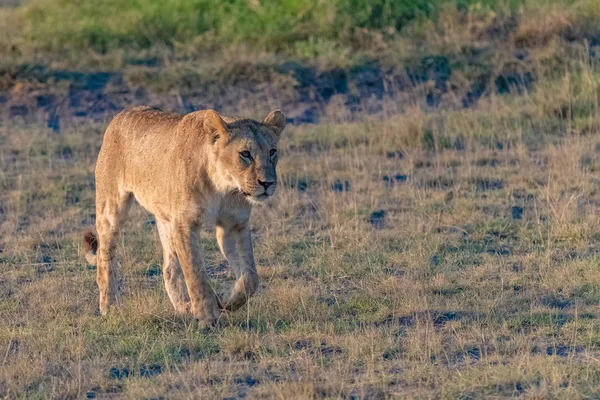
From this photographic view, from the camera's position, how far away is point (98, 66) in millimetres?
12656

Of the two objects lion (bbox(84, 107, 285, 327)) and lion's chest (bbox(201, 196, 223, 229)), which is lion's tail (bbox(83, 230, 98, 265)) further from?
lion's chest (bbox(201, 196, 223, 229))

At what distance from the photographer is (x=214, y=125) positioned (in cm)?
554

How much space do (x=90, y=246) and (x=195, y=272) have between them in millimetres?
1281

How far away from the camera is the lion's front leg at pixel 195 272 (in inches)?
220

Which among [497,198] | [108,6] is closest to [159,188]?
[497,198]

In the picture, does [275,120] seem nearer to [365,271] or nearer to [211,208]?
[211,208]

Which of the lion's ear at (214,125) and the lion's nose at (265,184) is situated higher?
the lion's ear at (214,125)

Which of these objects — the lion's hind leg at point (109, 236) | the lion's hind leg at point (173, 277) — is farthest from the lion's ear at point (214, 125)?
the lion's hind leg at point (109, 236)

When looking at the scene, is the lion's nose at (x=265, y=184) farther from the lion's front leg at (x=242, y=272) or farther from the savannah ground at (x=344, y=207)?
the savannah ground at (x=344, y=207)

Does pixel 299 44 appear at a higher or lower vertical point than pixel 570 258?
higher

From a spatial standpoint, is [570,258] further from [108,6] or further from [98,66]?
[108,6]

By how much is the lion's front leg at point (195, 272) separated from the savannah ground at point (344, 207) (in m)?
0.13

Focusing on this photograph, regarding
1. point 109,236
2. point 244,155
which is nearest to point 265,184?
point 244,155

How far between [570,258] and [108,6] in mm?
9347
